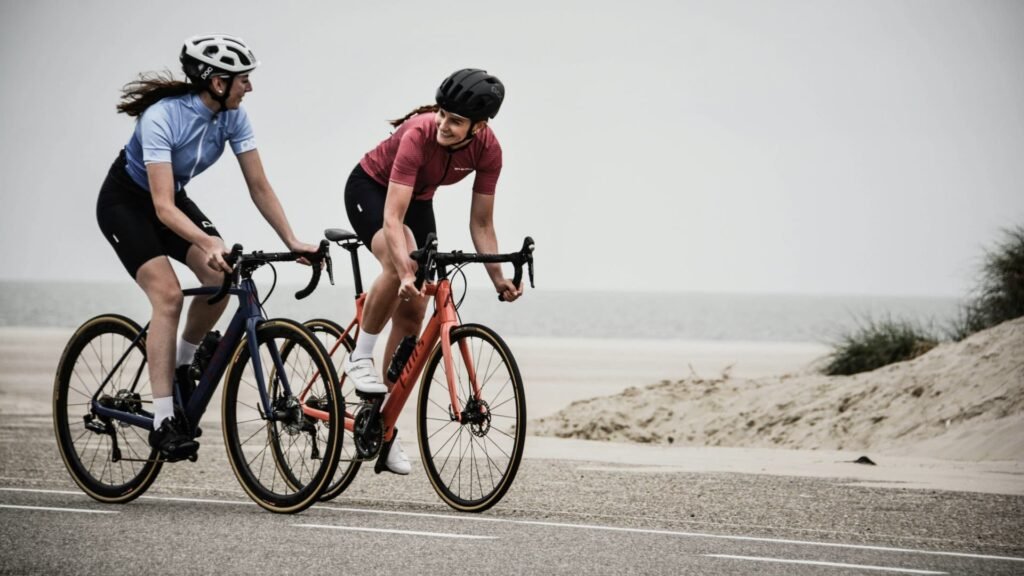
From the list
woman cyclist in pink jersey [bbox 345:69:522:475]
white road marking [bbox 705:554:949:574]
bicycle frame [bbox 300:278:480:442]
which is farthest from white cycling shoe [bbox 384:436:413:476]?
white road marking [bbox 705:554:949:574]

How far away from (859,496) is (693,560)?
291 centimetres

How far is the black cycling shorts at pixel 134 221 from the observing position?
6969 millimetres

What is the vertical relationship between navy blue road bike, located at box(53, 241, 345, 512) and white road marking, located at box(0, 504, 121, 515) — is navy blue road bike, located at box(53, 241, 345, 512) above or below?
above

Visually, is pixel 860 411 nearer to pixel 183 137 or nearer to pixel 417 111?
pixel 417 111

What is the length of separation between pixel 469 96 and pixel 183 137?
1530mm

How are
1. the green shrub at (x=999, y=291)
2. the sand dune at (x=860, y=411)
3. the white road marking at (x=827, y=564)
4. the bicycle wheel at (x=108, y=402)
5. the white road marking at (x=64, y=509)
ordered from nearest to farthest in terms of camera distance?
the white road marking at (x=827, y=564)
the white road marking at (x=64, y=509)
the bicycle wheel at (x=108, y=402)
the sand dune at (x=860, y=411)
the green shrub at (x=999, y=291)

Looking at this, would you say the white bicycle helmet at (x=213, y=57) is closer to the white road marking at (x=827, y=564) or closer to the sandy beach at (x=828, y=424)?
the white road marking at (x=827, y=564)

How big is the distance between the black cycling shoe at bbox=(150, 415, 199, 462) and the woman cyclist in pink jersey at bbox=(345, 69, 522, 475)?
0.93 metres

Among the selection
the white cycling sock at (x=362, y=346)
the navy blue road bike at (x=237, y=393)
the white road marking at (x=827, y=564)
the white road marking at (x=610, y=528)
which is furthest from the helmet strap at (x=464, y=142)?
the white road marking at (x=827, y=564)

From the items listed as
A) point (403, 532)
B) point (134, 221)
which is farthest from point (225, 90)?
point (403, 532)

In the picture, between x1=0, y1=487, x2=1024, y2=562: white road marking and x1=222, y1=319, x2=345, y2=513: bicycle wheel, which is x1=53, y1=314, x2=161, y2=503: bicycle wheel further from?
x1=222, y1=319, x2=345, y2=513: bicycle wheel

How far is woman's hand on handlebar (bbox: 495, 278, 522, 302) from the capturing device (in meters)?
7.06

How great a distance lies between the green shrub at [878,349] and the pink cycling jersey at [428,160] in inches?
420

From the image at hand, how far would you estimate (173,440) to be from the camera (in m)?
6.86
